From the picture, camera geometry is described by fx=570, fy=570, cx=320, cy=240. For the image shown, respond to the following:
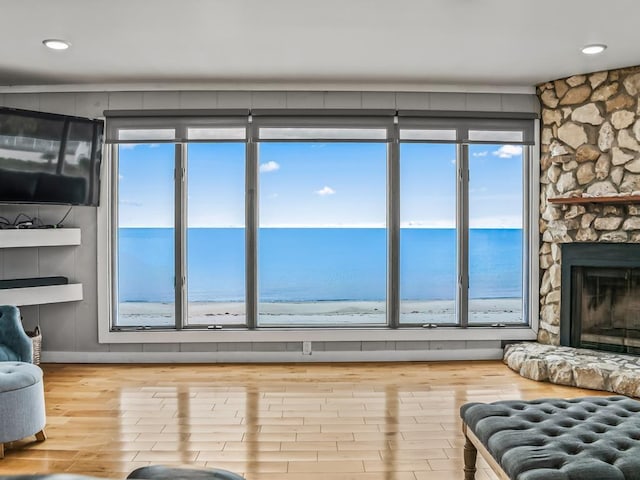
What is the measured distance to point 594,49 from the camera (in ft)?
13.2

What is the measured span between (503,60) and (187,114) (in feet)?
8.65

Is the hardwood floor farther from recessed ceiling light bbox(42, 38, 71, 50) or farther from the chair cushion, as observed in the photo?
recessed ceiling light bbox(42, 38, 71, 50)

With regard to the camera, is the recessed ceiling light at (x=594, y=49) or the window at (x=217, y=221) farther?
the window at (x=217, y=221)

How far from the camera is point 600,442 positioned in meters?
1.99

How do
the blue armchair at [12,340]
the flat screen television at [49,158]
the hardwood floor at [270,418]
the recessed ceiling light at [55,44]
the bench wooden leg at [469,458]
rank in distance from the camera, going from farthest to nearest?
the flat screen television at [49,158]
the recessed ceiling light at [55,44]
the blue armchair at [12,340]
the hardwood floor at [270,418]
the bench wooden leg at [469,458]

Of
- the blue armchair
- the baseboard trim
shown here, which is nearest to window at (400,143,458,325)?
the baseboard trim

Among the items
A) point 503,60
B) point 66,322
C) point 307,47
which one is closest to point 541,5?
point 503,60

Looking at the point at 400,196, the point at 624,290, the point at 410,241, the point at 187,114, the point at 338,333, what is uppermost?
the point at 187,114

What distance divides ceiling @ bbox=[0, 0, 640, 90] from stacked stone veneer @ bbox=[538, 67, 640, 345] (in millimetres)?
211

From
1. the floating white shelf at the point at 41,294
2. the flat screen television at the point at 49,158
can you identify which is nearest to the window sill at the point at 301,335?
the floating white shelf at the point at 41,294

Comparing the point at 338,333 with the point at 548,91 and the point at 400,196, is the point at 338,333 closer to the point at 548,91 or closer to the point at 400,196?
the point at 400,196

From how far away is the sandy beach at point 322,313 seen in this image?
514 centimetres

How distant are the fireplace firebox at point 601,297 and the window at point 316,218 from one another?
17.3 inches

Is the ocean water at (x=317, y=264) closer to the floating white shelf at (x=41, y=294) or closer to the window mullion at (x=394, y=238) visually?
the window mullion at (x=394, y=238)
